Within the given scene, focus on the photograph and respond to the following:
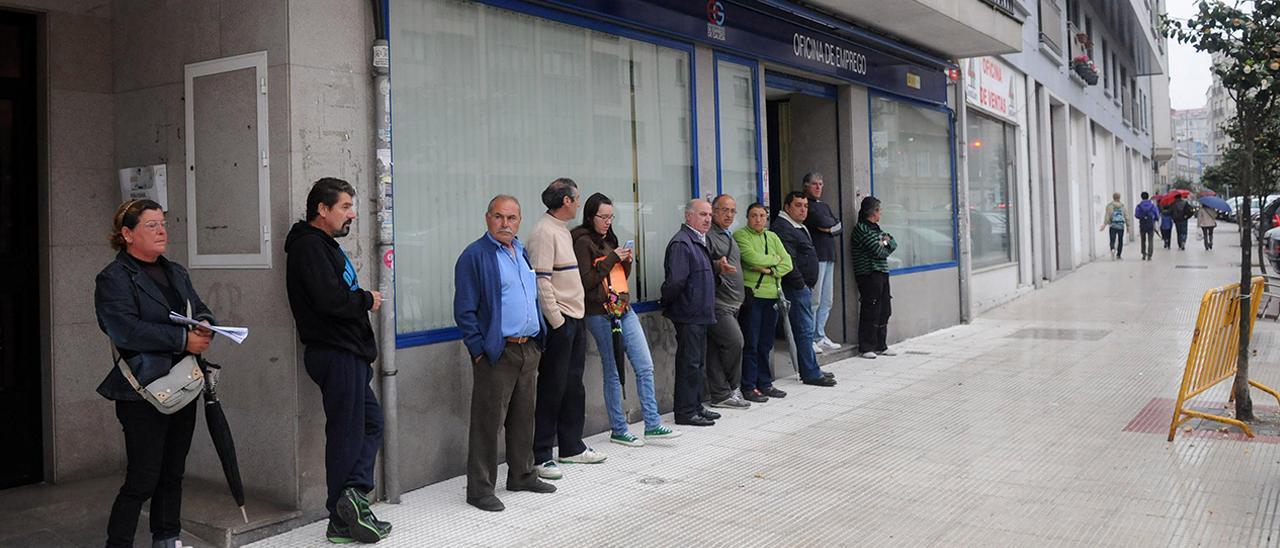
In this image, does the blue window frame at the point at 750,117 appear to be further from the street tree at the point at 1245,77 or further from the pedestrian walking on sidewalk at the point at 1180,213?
the pedestrian walking on sidewalk at the point at 1180,213

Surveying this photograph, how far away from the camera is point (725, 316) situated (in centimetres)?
810

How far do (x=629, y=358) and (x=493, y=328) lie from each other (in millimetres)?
1701

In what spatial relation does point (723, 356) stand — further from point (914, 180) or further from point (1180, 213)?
point (1180, 213)

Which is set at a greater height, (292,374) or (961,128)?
(961,128)

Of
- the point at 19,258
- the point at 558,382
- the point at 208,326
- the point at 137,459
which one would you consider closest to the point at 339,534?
the point at 137,459

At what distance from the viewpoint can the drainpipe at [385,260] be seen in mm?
5629

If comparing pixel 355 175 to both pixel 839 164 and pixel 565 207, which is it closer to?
→ pixel 565 207

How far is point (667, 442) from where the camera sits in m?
7.09

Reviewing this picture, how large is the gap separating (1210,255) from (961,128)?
53.7ft

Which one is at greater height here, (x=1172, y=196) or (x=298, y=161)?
(x=1172, y=196)

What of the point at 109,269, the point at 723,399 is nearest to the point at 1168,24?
the point at 723,399

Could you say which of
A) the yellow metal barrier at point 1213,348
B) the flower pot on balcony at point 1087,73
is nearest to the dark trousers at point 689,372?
the yellow metal barrier at point 1213,348

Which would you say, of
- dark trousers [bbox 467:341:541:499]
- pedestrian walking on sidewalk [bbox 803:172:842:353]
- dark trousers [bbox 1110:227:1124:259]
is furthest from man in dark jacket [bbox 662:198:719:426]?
dark trousers [bbox 1110:227:1124:259]

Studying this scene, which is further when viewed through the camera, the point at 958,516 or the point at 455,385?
the point at 455,385
